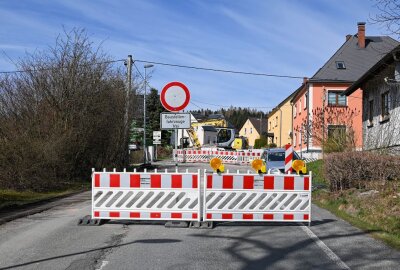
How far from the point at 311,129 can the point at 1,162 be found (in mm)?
18643

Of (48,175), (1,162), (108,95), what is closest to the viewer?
(1,162)

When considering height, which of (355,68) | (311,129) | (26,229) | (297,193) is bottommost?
(26,229)

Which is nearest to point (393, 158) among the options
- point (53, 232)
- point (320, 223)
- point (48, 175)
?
point (320, 223)

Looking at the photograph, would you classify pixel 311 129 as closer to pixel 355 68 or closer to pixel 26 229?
pixel 355 68

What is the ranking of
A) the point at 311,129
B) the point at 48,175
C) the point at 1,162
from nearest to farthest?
the point at 1,162, the point at 48,175, the point at 311,129

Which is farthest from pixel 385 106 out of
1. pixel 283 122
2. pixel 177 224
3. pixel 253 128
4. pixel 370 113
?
pixel 253 128

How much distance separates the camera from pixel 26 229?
927 centimetres

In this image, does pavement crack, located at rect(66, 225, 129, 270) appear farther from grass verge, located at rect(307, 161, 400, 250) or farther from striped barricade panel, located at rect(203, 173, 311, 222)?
grass verge, located at rect(307, 161, 400, 250)

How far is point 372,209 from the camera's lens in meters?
11.0

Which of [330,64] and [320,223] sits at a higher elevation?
[330,64]

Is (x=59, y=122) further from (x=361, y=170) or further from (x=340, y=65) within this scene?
(x=340, y=65)

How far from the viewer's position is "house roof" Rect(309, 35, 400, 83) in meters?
42.3

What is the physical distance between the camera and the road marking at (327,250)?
6547 mm

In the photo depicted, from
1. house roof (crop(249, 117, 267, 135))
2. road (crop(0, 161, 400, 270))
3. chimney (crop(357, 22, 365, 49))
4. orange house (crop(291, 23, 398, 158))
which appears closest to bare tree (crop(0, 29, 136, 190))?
road (crop(0, 161, 400, 270))
